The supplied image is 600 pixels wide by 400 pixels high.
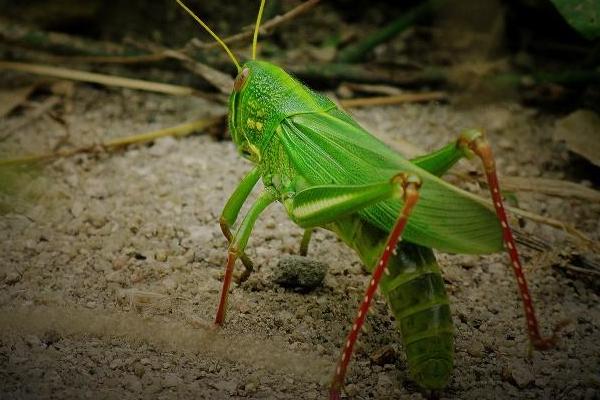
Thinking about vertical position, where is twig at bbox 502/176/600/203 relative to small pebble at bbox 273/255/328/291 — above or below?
above

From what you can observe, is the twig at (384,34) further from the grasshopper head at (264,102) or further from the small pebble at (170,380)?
the small pebble at (170,380)

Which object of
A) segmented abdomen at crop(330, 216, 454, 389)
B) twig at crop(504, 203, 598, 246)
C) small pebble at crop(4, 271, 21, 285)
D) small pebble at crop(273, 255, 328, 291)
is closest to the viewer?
segmented abdomen at crop(330, 216, 454, 389)

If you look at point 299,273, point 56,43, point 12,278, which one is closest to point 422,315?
point 299,273

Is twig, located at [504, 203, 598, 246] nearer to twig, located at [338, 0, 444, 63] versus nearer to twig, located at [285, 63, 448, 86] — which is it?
twig, located at [285, 63, 448, 86]

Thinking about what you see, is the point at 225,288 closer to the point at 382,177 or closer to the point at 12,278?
the point at 382,177

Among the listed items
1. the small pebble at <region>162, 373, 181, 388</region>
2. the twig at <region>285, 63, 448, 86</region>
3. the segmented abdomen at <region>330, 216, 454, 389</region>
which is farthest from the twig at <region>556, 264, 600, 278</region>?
the twig at <region>285, 63, 448, 86</region>

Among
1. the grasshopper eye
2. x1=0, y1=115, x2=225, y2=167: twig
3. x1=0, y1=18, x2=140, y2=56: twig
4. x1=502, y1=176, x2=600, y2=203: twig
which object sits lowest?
the grasshopper eye

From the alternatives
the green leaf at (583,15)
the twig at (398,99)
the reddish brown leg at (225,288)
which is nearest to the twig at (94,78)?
the twig at (398,99)
